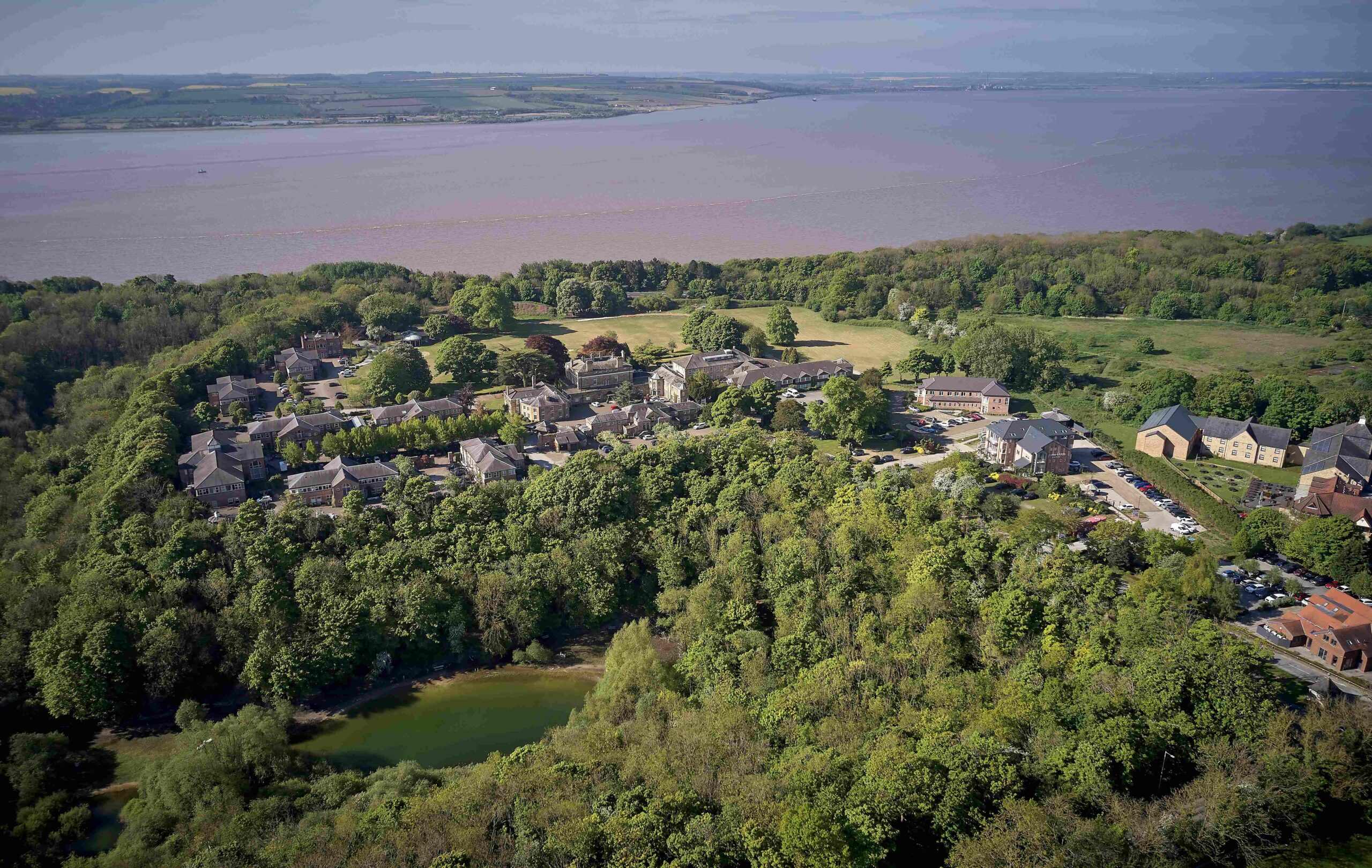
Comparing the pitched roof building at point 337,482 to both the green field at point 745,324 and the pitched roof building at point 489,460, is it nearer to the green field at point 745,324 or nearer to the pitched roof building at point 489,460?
the pitched roof building at point 489,460

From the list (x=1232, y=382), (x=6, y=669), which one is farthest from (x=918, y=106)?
(x=6, y=669)

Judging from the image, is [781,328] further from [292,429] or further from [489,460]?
[292,429]

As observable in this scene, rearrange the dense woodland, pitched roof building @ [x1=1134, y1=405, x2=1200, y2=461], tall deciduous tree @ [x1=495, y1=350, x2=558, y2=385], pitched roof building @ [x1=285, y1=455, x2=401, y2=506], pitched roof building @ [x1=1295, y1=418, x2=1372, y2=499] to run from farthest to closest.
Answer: tall deciduous tree @ [x1=495, y1=350, x2=558, y2=385]
pitched roof building @ [x1=1134, y1=405, x2=1200, y2=461]
pitched roof building @ [x1=285, y1=455, x2=401, y2=506]
pitched roof building @ [x1=1295, y1=418, x2=1372, y2=499]
the dense woodland

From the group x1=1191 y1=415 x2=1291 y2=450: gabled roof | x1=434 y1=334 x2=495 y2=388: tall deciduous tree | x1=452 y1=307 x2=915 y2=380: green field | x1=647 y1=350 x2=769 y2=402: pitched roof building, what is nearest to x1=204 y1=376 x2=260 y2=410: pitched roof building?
x1=434 y1=334 x2=495 y2=388: tall deciduous tree

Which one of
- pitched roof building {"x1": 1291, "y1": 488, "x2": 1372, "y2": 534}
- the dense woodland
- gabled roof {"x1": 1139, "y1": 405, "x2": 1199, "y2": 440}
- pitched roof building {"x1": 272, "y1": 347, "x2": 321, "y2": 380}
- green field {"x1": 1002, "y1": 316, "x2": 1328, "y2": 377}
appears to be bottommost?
the dense woodland

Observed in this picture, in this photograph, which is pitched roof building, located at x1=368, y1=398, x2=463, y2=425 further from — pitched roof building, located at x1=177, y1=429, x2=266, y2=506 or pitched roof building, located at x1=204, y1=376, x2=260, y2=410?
pitched roof building, located at x1=204, y1=376, x2=260, y2=410

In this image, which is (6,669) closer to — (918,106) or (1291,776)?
(1291,776)
